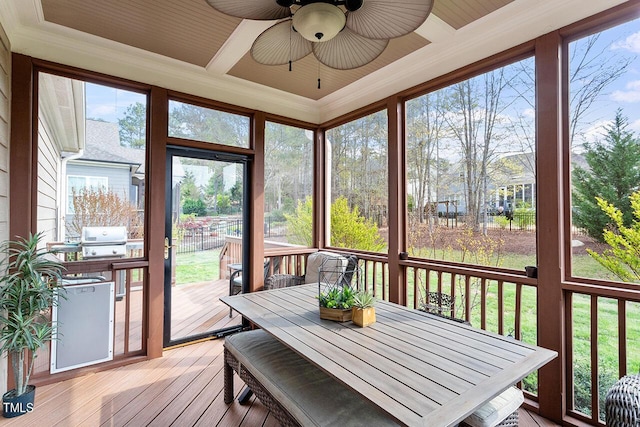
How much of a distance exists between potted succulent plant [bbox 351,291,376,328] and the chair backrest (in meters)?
1.35

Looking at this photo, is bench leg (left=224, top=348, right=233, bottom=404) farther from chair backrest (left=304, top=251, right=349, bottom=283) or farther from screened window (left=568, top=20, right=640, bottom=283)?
screened window (left=568, top=20, right=640, bottom=283)

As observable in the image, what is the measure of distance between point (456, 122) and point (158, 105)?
2.88m

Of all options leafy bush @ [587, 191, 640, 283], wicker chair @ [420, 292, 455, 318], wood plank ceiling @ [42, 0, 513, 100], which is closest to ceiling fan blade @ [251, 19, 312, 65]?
wood plank ceiling @ [42, 0, 513, 100]

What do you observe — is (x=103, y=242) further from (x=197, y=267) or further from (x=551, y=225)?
(x=551, y=225)

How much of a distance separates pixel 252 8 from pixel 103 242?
2.53 meters

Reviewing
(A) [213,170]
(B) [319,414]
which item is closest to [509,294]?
(B) [319,414]

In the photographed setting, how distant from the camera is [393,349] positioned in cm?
153

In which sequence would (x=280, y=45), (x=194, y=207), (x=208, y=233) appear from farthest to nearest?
(x=208, y=233) < (x=194, y=207) < (x=280, y=45)

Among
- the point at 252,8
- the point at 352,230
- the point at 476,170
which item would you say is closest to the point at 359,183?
the point at 352,230

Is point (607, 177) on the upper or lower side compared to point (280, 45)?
lower

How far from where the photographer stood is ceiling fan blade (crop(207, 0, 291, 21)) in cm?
143

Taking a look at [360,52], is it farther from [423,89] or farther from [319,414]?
[319,414]

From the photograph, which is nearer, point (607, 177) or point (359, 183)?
point (607, 177)

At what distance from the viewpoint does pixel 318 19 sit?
54.5 inches
